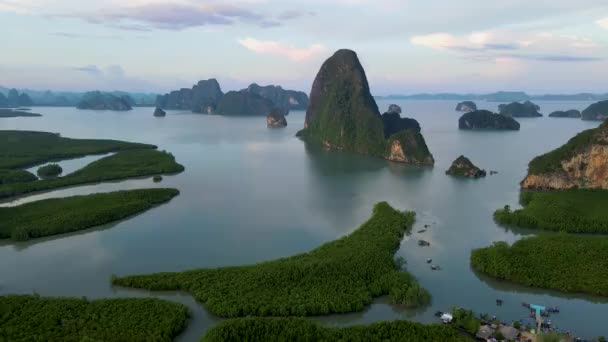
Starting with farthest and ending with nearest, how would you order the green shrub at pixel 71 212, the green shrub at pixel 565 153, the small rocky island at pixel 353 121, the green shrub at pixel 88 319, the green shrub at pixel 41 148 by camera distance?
the small rocky island at pixel 353 121, the green shrub at pixel 41 148, the green shrub at pixel 565 153, the green shrub at pixel 71 212, the green shrub at pixel 88 319

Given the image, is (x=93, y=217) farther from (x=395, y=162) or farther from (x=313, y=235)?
(x=395, y=162)

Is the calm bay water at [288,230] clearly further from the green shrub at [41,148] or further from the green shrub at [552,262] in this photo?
the green shrub at [41,148]

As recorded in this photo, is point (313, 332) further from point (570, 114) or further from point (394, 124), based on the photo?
point (570, 114)

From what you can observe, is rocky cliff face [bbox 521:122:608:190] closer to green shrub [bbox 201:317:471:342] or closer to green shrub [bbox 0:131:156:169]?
green shrub [bbox 201:317:471:342]

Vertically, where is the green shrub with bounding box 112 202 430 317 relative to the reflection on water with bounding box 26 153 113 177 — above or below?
below

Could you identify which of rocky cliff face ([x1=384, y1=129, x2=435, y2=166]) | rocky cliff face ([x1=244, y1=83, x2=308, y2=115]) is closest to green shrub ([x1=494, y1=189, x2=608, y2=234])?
rocky cliff face ([x1=384, y1=129, x2=435, y2=166])

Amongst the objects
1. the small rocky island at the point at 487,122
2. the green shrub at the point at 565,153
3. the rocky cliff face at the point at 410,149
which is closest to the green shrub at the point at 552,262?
the green shrub at the point at 565,153
